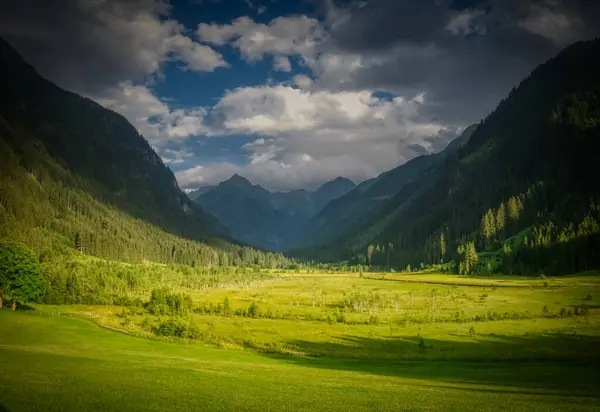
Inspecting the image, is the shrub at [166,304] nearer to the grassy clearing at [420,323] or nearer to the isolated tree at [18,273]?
the grassy clearing at [420,323]

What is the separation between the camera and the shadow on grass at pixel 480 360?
4316 cm

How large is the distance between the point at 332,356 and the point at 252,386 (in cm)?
3948

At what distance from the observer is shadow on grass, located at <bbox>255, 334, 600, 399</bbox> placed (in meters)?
43.2

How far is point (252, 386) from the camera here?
36.6 m

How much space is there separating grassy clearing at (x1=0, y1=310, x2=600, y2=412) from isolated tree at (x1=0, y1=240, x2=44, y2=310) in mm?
54380

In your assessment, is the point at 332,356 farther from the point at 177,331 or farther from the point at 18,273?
the point at 18,273

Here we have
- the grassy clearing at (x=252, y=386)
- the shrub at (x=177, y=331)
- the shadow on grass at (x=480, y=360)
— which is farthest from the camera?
the shrub at (x=177, y=331)

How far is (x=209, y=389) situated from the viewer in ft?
112

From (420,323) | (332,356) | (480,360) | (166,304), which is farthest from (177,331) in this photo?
(420,323)

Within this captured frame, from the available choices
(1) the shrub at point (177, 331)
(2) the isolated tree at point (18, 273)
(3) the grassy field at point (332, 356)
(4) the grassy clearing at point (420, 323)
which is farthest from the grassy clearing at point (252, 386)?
(2) the isolated tree at point (18, 273)

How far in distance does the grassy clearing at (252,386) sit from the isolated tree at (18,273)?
178 feet

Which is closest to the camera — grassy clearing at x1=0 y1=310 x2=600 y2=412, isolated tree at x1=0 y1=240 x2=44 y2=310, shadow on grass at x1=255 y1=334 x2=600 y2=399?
grassy clearing at x1=0 y1=310 x2=600 y2=412

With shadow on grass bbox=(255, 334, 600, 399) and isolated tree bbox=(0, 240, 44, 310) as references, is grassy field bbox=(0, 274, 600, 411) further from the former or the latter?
isolated tree bbox=(0, 240, 44, 310)

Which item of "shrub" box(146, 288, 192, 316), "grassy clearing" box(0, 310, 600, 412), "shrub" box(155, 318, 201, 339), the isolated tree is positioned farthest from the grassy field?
the isolated tree
